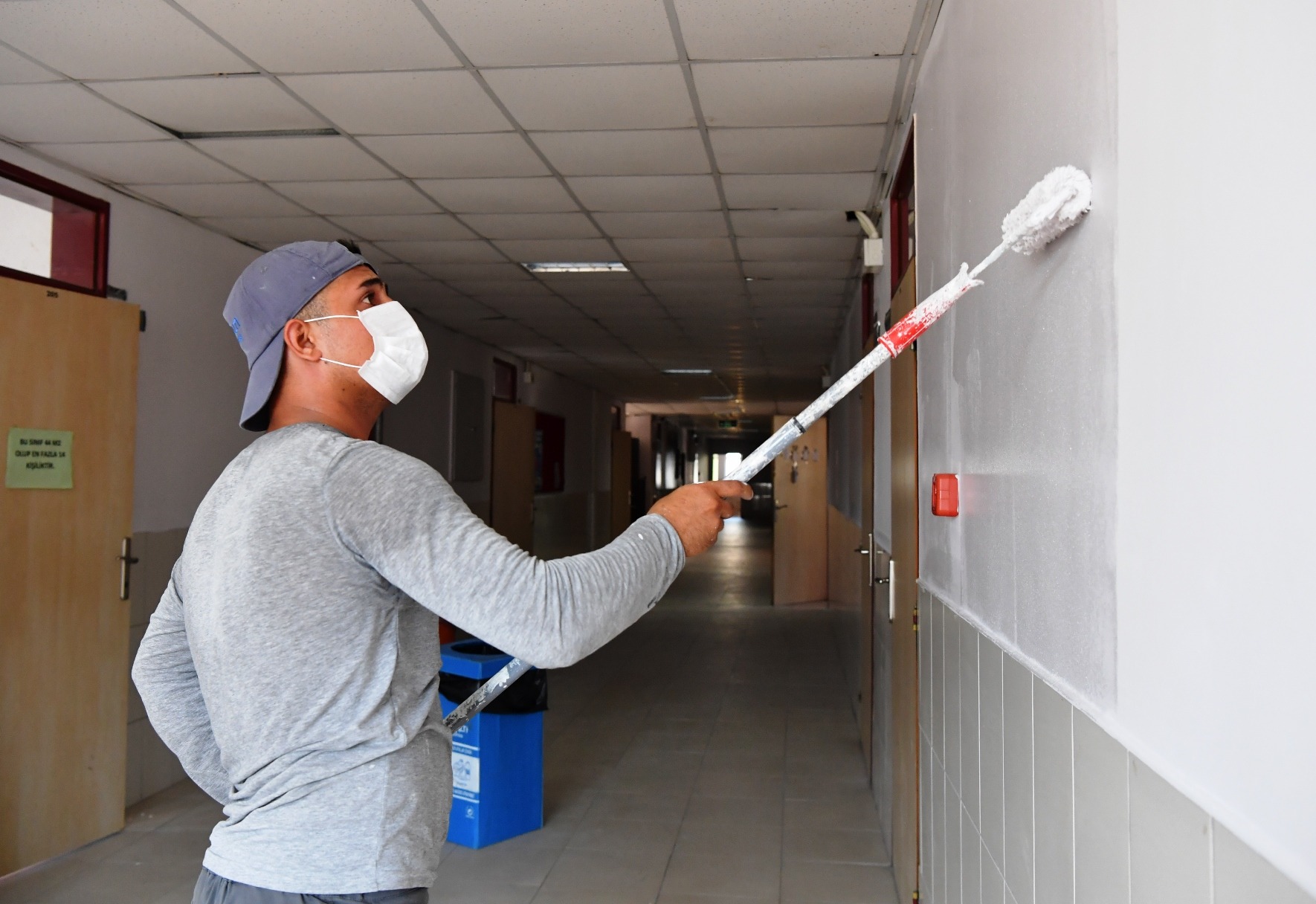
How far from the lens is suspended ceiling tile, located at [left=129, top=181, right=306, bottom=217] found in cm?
375

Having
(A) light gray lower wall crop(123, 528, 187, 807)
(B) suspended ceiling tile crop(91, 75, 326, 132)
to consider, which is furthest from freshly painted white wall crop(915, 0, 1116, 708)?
(A) light gray lower wall crop(123, 528, 187, 807)

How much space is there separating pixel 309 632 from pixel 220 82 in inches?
92.9

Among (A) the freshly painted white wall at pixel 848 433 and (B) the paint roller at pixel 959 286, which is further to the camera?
(A) the freshly painted white wall at pixel 848 433

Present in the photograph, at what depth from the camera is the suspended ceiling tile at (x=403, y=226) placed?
13.9 feet

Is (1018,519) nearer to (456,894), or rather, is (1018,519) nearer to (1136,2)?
(1136,2)

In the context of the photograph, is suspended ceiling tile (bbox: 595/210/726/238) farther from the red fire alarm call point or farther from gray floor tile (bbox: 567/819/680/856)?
gray floor tile (bbox: 567/819/680/856)

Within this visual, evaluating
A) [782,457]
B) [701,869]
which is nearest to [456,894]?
[701,869]

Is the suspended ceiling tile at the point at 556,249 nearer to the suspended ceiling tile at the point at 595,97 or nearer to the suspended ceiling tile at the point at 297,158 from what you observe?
the suspended ceiling tile at the point at 297,158

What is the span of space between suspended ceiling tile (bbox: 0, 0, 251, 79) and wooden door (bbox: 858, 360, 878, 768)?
102 inches

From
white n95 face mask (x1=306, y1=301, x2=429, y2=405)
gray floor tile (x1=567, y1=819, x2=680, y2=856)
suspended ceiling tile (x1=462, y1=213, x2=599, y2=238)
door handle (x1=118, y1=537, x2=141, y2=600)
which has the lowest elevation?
gray floor tile (x1=567, y1=819, x2=680, y2=856)

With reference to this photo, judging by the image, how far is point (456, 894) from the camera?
9.53ft

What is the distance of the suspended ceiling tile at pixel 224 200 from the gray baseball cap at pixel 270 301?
2.92 meters

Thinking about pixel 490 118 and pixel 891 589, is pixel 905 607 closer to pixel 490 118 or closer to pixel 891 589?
pixel 891 589

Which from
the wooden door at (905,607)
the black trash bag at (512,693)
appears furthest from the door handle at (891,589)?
the black trash bag at (512,693)
